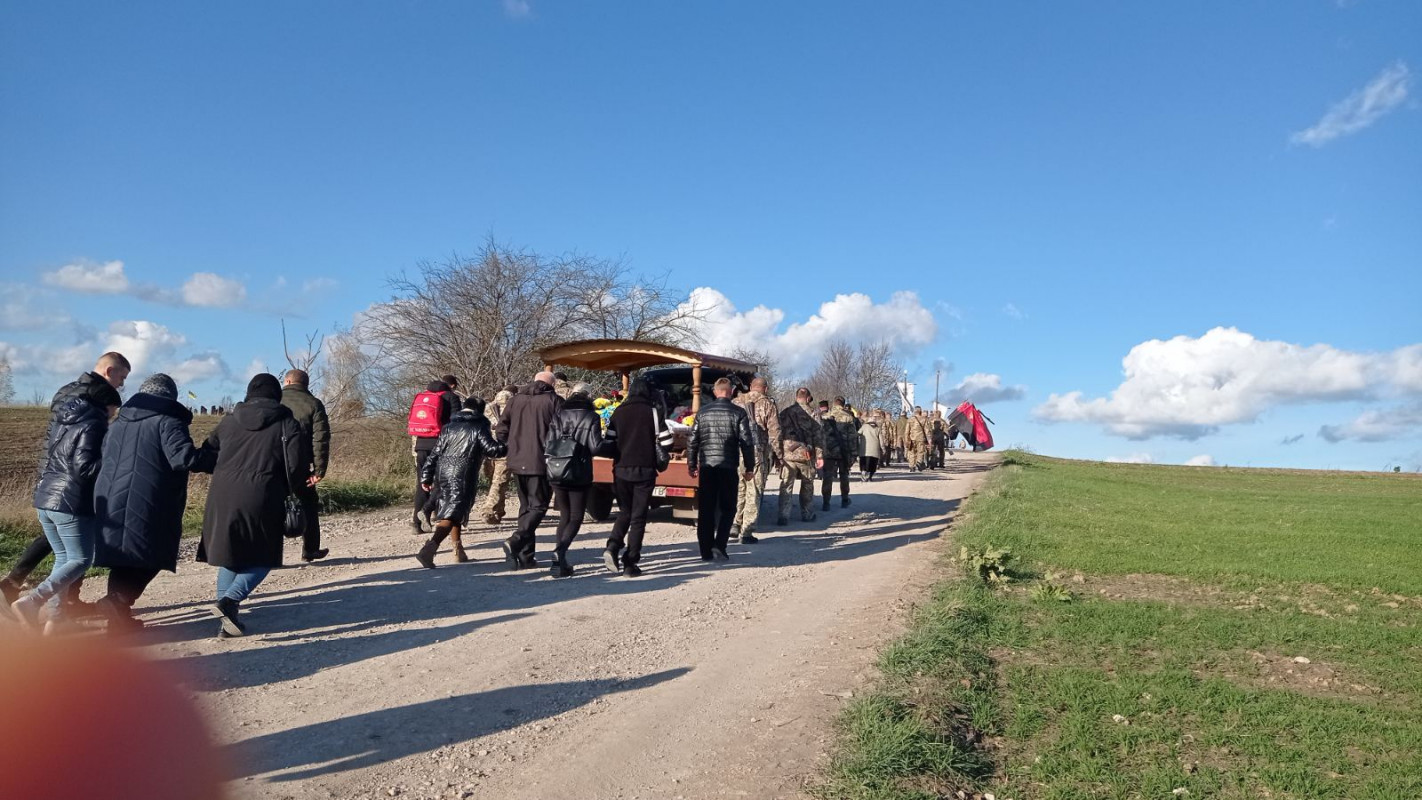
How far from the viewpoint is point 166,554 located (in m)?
6.82

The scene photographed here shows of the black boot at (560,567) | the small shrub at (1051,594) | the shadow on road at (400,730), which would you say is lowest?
the shadow on road at (400,730)

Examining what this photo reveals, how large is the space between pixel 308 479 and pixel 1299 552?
1214cm

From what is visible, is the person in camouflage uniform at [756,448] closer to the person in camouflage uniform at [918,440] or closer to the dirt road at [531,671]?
the dirt road at [531,671]

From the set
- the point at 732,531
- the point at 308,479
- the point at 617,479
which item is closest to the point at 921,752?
the point at 617,479

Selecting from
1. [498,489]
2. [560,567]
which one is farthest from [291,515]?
[498,489]

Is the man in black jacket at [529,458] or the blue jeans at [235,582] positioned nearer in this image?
the blue jeans at [235,582]

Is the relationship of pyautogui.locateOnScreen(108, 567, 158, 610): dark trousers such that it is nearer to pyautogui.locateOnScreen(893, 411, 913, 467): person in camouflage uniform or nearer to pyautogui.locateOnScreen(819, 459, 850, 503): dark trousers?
pyautogui.locateOnScreen(819, 459, 850, 503): dark trousers

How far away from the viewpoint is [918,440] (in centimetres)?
3225

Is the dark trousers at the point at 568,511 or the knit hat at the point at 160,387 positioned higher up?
the knit hat at the point at 160,387

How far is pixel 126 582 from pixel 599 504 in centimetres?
808

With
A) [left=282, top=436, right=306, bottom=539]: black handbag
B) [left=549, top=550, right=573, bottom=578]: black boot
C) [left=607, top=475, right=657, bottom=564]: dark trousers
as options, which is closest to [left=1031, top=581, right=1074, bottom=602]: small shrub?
[left=607, top=475, right=657, bottom=564]: dark trousers

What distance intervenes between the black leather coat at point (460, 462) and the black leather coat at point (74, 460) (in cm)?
317

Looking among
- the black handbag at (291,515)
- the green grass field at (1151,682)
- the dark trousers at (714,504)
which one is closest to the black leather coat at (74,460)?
the black handbag at (291,515)

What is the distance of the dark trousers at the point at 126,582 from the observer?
22.1ft
